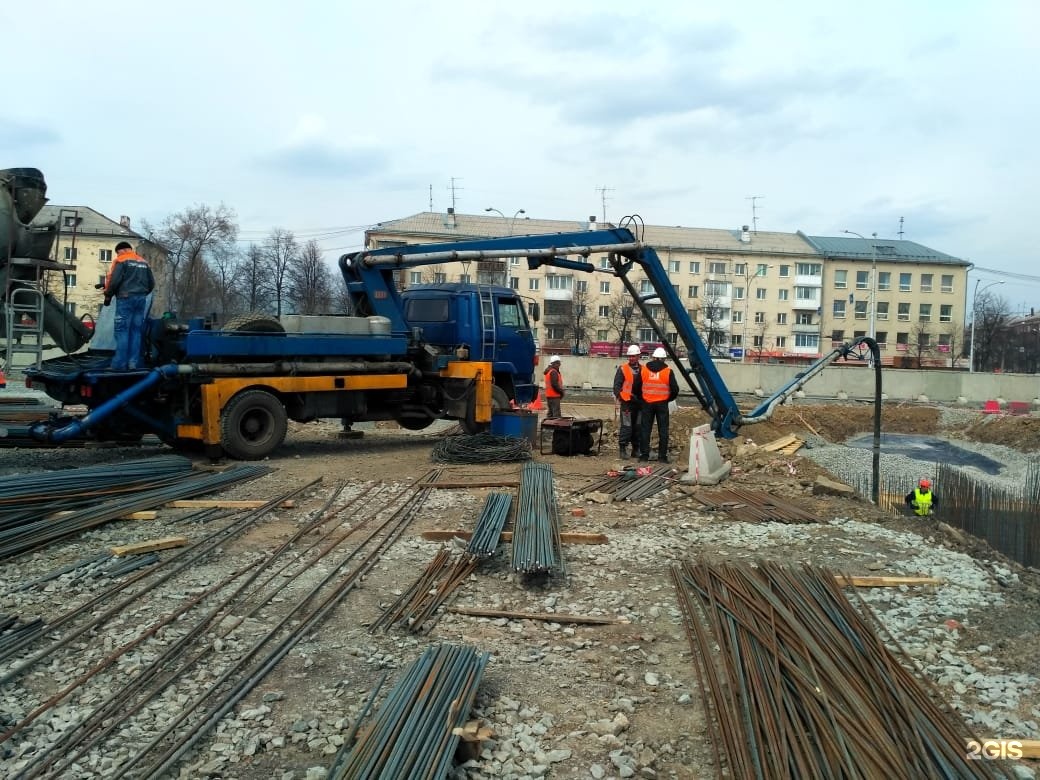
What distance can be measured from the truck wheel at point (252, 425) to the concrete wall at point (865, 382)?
21.2 m

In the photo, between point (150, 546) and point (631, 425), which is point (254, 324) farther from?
point (631, 425)

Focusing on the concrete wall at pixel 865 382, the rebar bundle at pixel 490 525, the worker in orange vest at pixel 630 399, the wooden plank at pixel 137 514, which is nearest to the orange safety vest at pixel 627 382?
the worker in orange vest at pixel 630 399

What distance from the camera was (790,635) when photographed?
16.3 feet

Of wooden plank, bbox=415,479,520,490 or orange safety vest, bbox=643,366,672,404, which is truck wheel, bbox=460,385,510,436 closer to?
orange safety vest, bbox=643,366,672,404

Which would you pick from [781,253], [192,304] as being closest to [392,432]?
[192,304]

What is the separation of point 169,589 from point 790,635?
4.21 metres

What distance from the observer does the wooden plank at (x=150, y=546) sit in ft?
21.7

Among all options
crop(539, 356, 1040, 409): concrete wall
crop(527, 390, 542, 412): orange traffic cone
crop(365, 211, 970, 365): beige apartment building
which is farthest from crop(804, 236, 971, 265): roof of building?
crop(527, 390, 542, 412): orange traffic cone

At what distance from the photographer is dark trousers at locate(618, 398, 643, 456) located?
12.2 metres

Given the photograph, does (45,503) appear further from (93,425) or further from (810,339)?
(810,339)

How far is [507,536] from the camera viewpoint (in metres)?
7.23

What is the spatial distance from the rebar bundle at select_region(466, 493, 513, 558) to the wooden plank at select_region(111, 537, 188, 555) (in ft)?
7.97

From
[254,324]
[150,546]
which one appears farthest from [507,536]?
[254,324]

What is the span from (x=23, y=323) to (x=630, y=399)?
7894mm
